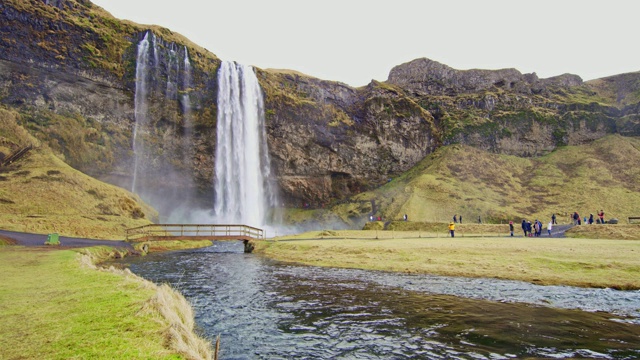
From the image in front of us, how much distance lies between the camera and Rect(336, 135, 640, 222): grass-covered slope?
72062 mm

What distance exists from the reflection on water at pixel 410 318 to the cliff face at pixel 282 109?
5577 cm

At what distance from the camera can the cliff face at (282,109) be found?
6022 centimetres

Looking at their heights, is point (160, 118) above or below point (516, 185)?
above

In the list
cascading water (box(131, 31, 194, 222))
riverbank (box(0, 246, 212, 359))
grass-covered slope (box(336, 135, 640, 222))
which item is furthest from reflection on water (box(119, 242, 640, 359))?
grass-covered slope (box(336, 135, 640, 222))

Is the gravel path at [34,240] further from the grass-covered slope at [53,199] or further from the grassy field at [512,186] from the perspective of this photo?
the grassy field at [512,186]

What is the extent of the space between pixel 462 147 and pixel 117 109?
81.8 metres

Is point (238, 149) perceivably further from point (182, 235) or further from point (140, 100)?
point (182, 235)

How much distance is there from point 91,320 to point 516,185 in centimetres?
9178

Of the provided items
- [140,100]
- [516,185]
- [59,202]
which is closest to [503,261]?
[59,202]

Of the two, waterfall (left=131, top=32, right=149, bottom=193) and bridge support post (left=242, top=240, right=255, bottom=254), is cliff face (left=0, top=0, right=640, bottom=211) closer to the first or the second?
waterfall (left=131, top=32, right=149, bottom=193)

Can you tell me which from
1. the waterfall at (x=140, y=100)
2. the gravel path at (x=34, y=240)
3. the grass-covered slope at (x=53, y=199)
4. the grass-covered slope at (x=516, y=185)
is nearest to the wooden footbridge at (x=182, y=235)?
the grass-covered slope at (x=53, y=199)

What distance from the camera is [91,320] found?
830 centimetres

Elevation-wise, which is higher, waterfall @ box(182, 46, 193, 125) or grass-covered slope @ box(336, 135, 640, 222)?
waterfall @ box(182, 46, 193, 125)

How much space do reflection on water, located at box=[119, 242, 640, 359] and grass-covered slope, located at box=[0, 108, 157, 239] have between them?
2769 centimetres
